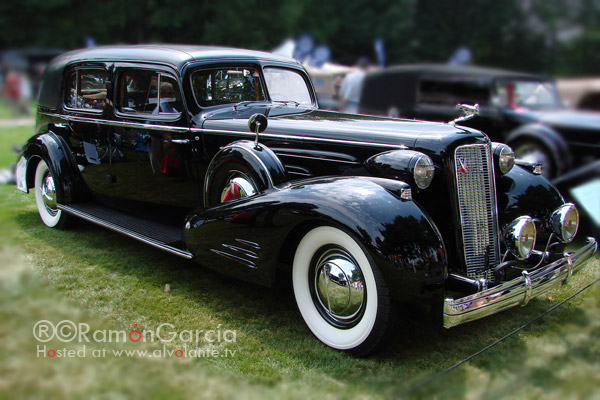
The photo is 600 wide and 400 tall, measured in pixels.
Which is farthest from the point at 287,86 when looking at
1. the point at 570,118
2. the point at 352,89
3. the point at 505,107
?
the point at 352,89

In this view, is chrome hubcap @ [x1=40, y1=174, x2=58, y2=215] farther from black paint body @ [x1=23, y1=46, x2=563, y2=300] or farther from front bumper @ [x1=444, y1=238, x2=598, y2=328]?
front bumper @ [x1=444, y1=238, x2=598, y2=328]

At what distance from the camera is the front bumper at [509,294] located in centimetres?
231

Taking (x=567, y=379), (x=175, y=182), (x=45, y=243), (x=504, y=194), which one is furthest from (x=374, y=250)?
(x=45, y=243)

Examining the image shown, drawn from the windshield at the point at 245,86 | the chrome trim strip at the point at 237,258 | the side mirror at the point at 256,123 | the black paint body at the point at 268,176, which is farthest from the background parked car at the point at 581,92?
the chrome trim strip at the point at 237,258

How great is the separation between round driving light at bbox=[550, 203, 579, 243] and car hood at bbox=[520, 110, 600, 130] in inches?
149

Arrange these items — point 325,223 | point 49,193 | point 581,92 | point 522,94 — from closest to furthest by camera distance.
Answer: point 325,223, point 49,193, point 581,92, point 522,94

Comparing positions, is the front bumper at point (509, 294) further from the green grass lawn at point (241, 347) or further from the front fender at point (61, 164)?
the front fender at point (61, 164)

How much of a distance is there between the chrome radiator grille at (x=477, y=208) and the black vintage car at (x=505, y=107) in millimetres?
3650

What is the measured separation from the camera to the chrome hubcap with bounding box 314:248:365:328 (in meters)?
2.58

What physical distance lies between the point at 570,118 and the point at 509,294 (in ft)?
17.8

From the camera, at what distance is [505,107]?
800cm

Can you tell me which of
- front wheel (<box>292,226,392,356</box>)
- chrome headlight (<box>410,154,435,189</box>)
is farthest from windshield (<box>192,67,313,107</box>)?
chrome headlight (<box>410,154,435,189</box>)

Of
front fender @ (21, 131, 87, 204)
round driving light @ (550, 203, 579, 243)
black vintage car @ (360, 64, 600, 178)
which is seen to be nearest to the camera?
round driving light @ (550, 203, 579, 243)

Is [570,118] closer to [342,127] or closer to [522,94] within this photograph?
[522,94]
